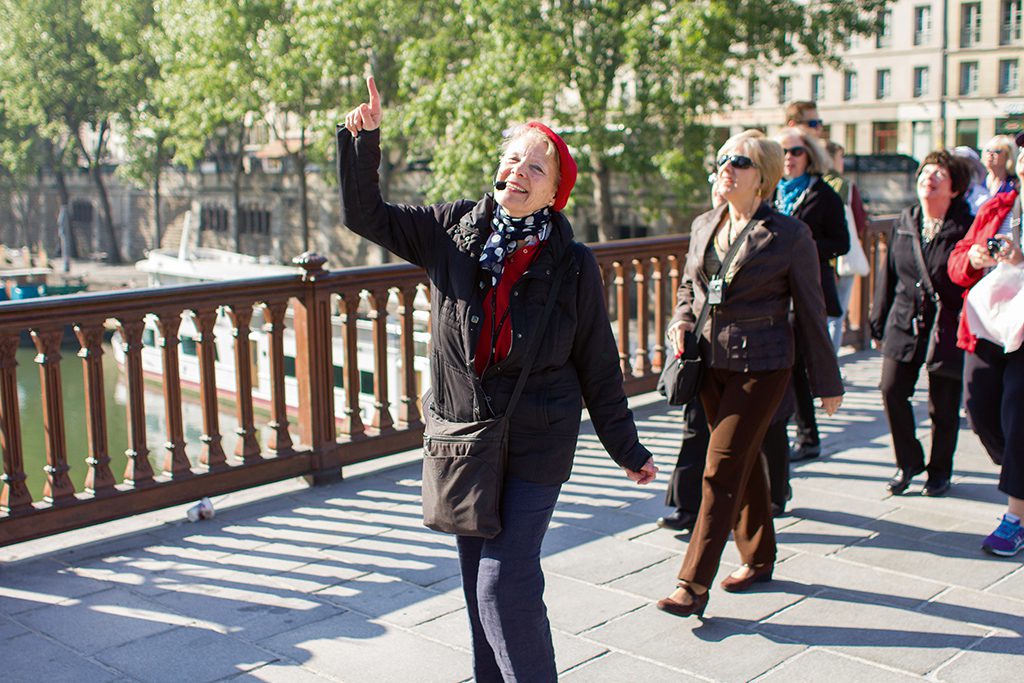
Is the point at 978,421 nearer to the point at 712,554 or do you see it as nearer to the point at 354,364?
the point at 712,554

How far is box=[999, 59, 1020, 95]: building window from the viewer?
55.4 m

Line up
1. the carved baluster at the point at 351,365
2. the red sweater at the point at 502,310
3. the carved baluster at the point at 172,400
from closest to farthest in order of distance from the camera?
the red sweater at the point at 502,310, the carved baluster at the point at 172,400, the carved baluster at the point at 351,365

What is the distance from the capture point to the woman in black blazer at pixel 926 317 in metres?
5.53

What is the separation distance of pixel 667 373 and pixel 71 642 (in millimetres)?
2276

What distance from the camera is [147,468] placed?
543 centimetres

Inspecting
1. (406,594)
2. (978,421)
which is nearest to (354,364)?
(406,594)

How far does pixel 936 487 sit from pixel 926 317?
2.75 ft

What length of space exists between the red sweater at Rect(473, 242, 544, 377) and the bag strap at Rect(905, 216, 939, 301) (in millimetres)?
3143

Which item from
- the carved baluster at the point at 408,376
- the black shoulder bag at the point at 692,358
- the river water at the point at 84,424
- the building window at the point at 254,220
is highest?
the black shoulder bag at the point at 692,358

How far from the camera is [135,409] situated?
556 centimetres

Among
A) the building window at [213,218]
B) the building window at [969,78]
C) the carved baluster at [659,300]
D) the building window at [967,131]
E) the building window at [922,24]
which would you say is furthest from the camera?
the building window at [213,218]

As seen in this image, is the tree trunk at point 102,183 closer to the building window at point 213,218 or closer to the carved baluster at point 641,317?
the building window at point 213,218

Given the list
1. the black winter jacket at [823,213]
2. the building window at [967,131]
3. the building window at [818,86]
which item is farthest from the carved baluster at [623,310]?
the building window at [818,86]

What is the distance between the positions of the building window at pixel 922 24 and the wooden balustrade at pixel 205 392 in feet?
184
